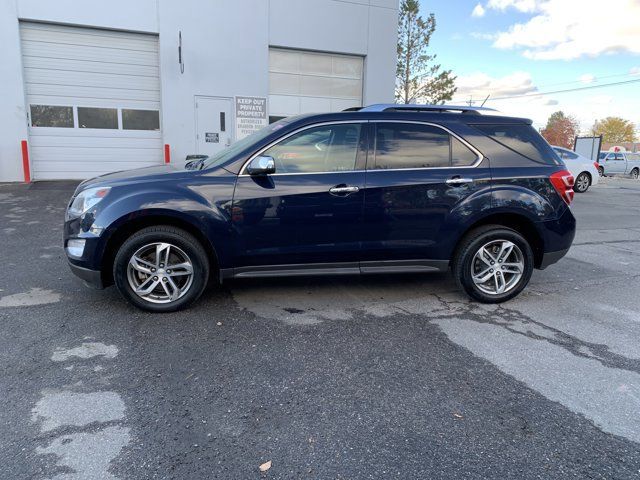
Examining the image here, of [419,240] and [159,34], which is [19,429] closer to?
[419,240]

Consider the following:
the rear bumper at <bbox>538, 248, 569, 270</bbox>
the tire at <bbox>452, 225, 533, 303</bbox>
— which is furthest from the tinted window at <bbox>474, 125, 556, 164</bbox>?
the rear bumper at <bbox>538, 248, 569, 270</bbox>

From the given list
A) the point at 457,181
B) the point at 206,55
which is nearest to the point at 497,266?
the point at 457,181

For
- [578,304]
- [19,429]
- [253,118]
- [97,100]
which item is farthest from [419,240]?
[97,100]

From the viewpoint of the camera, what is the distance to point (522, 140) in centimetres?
474

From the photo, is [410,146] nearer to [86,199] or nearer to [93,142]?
[86,199]

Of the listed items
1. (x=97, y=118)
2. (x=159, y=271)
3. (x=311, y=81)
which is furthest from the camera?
(x=311, y=81)

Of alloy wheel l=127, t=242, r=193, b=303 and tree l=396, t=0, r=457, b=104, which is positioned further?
tree l=396, t=0, r=457, b=104

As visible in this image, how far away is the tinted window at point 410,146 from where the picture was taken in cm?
444

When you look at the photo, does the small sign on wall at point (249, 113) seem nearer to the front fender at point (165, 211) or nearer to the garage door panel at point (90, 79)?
the garage door panel at point (90, 79)

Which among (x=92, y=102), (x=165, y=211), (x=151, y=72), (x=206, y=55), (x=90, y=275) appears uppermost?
(x=206, y=55)

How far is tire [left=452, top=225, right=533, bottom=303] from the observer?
182 inches

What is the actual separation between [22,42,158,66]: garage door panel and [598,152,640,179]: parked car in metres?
26.9

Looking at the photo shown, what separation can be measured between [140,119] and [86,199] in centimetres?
1116

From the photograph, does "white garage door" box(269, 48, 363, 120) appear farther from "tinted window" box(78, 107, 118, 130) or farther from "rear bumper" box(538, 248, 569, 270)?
"rear bumper" box(538, 248, 569, 270)
